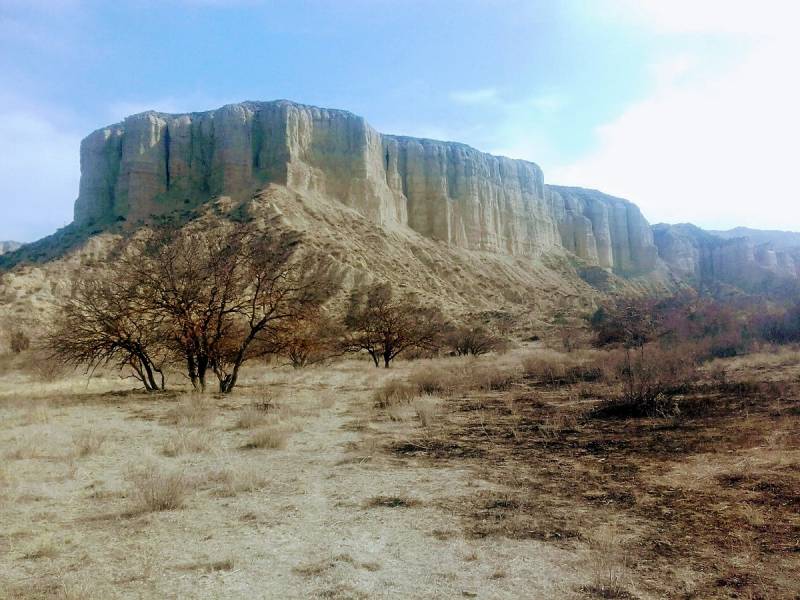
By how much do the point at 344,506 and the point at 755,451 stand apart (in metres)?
5.42

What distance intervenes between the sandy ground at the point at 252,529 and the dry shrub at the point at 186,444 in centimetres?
5

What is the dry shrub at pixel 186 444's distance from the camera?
8.59m

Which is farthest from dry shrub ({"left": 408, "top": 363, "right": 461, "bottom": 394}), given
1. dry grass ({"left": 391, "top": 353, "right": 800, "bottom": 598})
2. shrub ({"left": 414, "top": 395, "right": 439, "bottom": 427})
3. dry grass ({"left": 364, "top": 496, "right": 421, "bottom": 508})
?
dry grass ({"left": 364, "top": 496, "right": 421, "bottom": 508})

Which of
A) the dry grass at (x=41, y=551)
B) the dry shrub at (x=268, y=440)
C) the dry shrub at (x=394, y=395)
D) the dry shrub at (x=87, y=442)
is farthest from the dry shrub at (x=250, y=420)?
the dry grass at (x=41, y=551)

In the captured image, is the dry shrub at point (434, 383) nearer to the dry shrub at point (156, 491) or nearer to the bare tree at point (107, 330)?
the bare tree at point (107, 330)

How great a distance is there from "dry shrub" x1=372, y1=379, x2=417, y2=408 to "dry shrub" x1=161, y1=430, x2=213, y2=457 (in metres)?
5.16

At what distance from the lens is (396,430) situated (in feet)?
34.3

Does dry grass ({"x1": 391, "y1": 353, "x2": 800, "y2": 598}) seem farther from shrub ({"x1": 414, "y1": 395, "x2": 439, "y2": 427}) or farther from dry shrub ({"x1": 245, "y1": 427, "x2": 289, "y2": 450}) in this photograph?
dry shrub ({"x1": 245, "y1": 427, "x2": 289, "y2": 450})

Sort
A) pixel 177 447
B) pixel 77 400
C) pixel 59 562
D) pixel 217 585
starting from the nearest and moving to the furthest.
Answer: pixel 217 585, pixel 59 562, pixel 177 447, pixel 77 400

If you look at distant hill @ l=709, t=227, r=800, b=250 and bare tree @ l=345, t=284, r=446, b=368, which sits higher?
distant hill @ l=709, t=227, r=800, b=250

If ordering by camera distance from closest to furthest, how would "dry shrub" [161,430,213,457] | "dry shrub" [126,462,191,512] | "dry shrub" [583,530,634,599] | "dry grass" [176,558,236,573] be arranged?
"dry shrub" [583,530,634,599] → "dry grass" [176,558,236,573] → "dry shrub" [126,462,191,512] → "dry shrub" [161,430,213,457]

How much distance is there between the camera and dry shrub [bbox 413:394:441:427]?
11031mm

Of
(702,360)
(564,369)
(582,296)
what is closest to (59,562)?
(564,369)

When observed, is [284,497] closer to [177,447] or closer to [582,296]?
[177,447]
